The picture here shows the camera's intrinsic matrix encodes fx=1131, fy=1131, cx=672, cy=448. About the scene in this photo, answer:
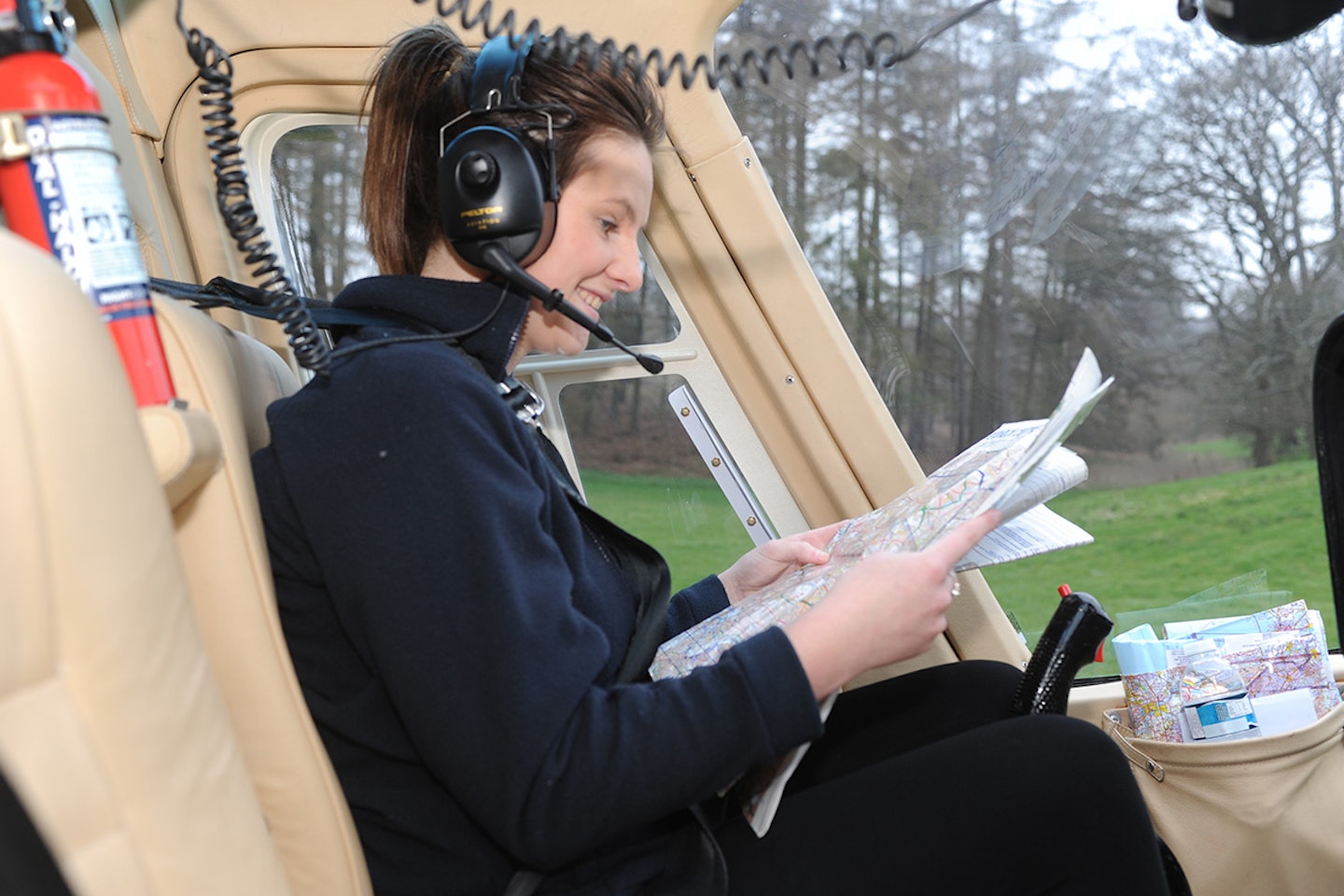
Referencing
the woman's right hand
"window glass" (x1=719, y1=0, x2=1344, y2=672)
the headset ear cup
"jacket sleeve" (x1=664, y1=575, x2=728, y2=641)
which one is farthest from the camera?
"window glass" (x1=719, y1=0, x2=1344, y2=672)

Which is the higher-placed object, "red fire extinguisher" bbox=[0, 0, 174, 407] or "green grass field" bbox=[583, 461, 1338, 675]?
"red fire extinguisher" bbox=[0, 0, 174, 407]

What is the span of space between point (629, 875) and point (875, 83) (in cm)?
132

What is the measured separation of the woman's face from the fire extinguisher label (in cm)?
44

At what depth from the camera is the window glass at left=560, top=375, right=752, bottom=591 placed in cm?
181

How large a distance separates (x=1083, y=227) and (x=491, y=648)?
1485mm

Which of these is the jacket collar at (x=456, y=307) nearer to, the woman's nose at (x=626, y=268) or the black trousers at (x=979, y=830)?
the woman's nose at (x=626, y=268)

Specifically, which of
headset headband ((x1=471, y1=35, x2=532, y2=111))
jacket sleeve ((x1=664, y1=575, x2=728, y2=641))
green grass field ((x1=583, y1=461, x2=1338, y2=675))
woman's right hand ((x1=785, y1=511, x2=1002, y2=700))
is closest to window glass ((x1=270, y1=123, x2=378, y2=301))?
headset headband ((x1=471, y1=35, x2=532, y2=111))

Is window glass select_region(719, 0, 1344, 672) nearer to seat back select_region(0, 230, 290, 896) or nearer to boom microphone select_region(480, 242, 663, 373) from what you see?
boom microphone select_region(480, 242, 663, 373)

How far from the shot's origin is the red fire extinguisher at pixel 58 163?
0.73 m

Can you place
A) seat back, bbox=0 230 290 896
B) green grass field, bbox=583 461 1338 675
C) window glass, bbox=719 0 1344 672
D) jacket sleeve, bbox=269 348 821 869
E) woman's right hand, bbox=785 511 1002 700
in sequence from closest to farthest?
seat back, bbox=0 230 290 896 → jacket sleeve, bbox=269 348 821 869 → woman's right hand, bbox=785 511 1002 700 → window glass, bbox=719 0 1344 672 → green grass field, bbox=583 461 1338 675

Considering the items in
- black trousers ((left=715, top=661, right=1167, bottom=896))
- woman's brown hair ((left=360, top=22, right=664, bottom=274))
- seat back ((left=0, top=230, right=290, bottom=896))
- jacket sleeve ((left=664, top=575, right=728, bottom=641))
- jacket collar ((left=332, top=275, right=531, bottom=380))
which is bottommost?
black trousers ((left=715, top=661, right=1167, bottom=896))

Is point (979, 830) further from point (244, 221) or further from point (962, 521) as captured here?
point (244, 221)

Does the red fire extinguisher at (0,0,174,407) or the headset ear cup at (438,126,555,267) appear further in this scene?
the headset ear cup at (438,126,555,267)

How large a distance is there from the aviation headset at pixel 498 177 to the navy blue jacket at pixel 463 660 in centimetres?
18
